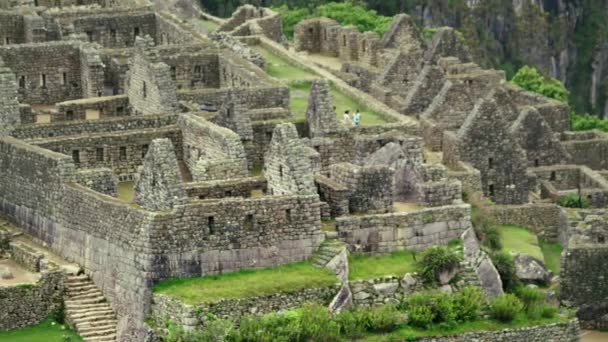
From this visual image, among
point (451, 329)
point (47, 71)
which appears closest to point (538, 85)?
point (47, 71)

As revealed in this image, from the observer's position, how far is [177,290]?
5934 centimetres

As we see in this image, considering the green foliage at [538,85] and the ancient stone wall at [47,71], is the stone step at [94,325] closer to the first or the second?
the ancient stone wall at [47,71]

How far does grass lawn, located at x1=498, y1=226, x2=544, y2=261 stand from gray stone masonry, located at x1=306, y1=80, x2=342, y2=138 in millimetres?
5249

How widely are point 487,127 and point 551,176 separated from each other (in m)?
3.83

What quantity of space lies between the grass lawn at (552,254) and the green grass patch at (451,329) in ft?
35.3

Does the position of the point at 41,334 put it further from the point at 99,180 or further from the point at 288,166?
the point at 288,166

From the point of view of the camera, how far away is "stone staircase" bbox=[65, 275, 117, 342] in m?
60.5

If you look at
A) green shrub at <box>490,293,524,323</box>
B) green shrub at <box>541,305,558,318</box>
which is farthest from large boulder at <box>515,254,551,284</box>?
green shrub at <box>490,293,524,323</box>

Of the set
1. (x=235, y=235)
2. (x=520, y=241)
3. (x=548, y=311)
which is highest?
(x=235, y=235)

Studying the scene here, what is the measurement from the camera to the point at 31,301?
2409 inches

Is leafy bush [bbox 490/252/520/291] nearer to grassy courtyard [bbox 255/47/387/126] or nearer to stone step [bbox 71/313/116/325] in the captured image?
grassy courtyard [bbox 255/47/387/126]

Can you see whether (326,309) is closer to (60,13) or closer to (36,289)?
(36,289)

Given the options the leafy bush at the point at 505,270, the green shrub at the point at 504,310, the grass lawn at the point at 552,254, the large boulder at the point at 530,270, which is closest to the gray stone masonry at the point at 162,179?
the green shrub at the point at 504,310

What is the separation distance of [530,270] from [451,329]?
9.58 meters
